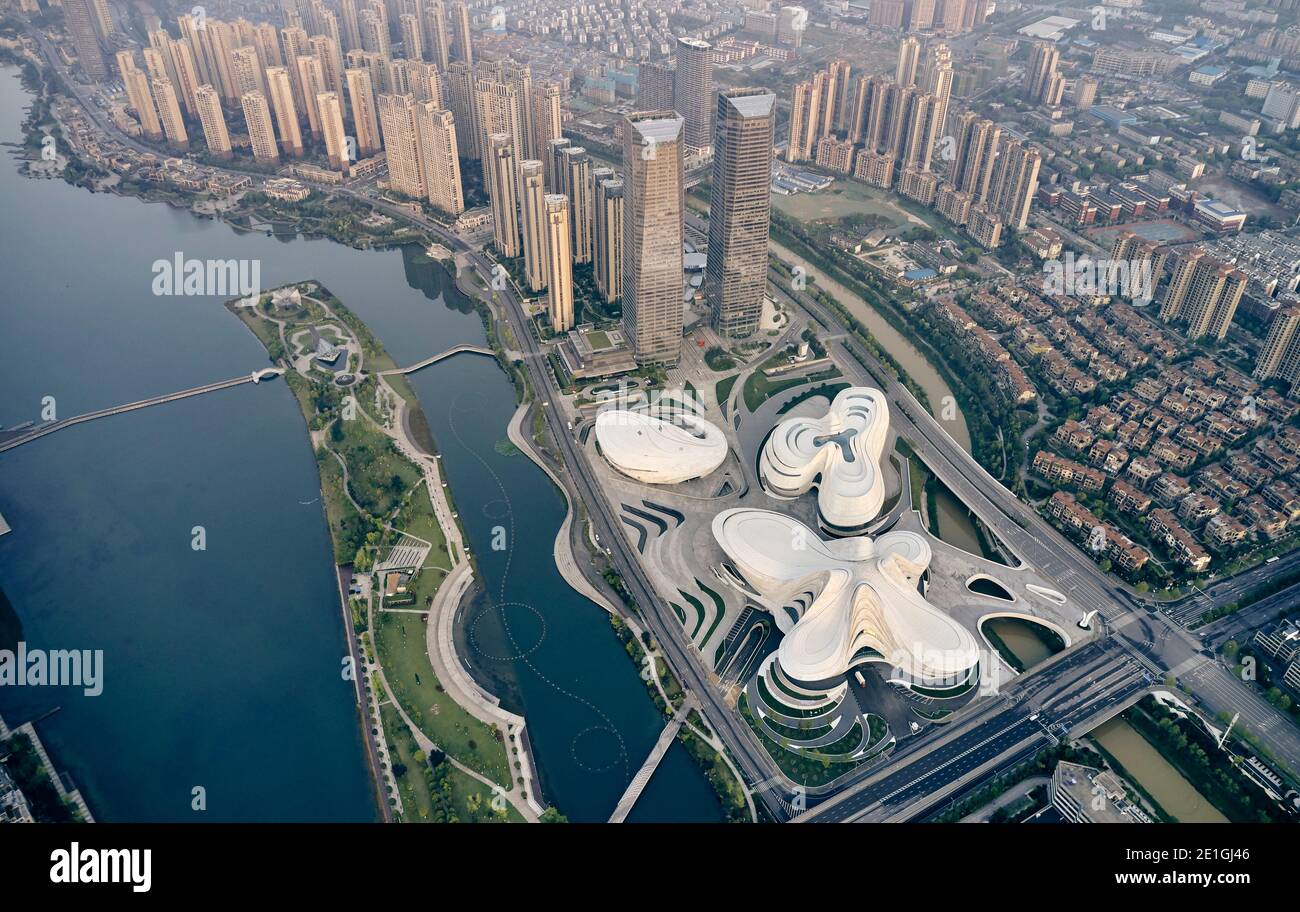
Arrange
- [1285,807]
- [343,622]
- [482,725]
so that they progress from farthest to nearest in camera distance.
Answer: [343,622]
[482,725]
[1285,807]

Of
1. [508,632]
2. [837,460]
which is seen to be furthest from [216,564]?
[837,460]

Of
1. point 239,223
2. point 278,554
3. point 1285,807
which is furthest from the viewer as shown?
point 239,223

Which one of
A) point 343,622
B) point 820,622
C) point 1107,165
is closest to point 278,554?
point 343,622

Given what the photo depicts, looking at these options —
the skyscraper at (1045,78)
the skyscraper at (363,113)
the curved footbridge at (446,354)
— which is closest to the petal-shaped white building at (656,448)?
the curved footbridge at (446,354)
